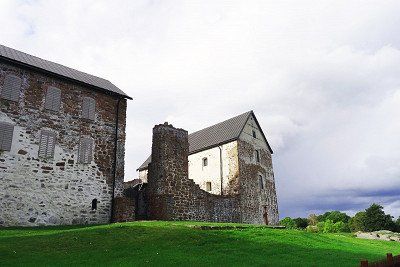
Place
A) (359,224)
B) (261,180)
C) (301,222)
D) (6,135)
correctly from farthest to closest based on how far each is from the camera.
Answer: (301,222) → (359,224) → (261,180) → (6,135)

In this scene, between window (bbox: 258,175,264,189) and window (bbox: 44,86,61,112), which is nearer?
window (bbox: 44,86,61,112)

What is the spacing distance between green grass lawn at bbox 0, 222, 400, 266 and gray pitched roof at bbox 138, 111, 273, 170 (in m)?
19.1

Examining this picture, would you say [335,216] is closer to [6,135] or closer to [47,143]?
[47,143]

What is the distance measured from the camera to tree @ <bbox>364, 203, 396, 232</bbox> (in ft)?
172

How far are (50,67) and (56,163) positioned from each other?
22.7 feet

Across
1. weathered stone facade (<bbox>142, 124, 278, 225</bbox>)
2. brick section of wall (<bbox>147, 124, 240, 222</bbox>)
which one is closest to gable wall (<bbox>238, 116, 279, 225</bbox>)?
weathered stone facade (<bbox>142, 124, 278, 225</bbox>)

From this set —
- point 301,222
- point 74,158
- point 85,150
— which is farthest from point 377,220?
point 74,158

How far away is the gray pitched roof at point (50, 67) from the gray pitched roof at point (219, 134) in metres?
13.3

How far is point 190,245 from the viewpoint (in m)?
13.2

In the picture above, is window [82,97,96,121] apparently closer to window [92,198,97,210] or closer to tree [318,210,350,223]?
window [92,198,97,210]

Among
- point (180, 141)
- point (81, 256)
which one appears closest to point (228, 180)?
point (180, 141)

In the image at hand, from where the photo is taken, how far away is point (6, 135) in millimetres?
19203

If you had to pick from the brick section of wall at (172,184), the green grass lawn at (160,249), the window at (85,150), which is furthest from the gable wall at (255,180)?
the green grass lawn at (160,249)

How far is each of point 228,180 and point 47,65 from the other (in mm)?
19166
